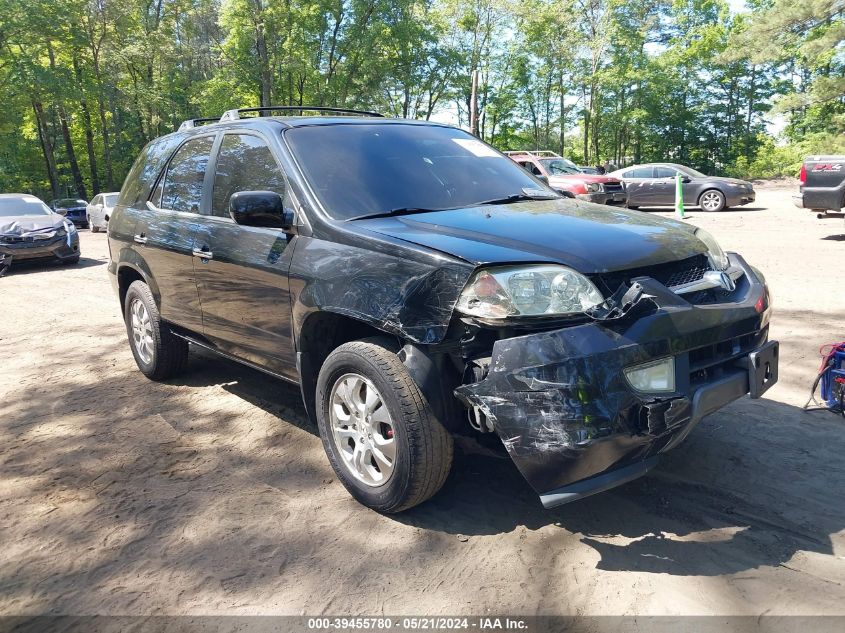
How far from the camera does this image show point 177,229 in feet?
15.0

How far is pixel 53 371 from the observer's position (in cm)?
598

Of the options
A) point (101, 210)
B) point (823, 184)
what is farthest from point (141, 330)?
point (101, 210)

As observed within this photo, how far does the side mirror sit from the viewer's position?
333 centimetres

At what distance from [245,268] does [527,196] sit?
5.60 feet

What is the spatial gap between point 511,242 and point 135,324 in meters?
3.76

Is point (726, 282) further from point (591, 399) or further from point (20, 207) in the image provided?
point (20, 207)

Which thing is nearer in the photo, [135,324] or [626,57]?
[135,324]

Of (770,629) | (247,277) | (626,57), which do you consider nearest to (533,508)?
(770,629)

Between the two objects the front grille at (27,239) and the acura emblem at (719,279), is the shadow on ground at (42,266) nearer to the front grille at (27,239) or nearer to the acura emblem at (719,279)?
the front grille at (27,239)

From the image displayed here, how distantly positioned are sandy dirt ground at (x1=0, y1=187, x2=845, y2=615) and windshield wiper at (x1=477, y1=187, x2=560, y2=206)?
1.47 m

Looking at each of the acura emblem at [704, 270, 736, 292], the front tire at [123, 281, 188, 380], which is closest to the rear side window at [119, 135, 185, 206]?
the front tire at [123, 281, 188, 380]

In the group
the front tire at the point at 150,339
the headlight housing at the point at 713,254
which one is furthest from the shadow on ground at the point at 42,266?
the headlight housing at the point at 713,254

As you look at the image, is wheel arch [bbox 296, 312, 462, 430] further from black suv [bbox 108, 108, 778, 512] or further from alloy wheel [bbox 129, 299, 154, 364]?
alloy wheel [bbox 129, 299, 154, 364]

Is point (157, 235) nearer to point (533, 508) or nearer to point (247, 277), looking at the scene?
point (247, 277)
